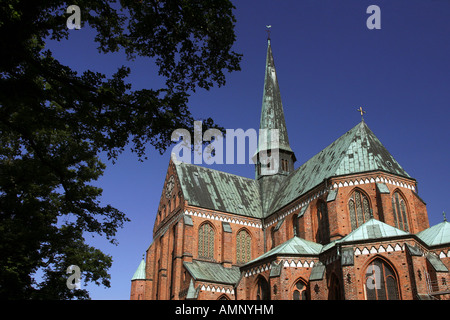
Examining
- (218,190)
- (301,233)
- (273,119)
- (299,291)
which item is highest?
(273,119)

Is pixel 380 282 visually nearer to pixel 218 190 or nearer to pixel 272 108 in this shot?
pixel 218 190

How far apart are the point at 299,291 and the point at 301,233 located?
19.6ft

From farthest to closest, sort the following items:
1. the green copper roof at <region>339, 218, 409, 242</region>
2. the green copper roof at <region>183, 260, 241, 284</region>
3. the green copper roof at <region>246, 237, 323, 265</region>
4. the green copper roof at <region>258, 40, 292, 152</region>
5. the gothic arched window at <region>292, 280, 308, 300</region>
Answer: the green copper roof at <region>258, 40, 292, 152</region>
the green copper roof at <region>183, 260, 241, 284</region>
the green copper roof at <region>246, 237, 323, 265</region>
the gothic arched window at <region>292, 280, 308, 300</region>
the green copper roof at <region>339, 218, 409, 242</region>

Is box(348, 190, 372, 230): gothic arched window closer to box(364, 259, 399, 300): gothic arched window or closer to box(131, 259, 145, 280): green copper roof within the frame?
box(364, 259, 399, 300): gothic arched window

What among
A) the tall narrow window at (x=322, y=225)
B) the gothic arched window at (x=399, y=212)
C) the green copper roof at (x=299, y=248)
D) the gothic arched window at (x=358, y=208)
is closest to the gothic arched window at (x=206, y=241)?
the green copper roof at (x=299, y=248)

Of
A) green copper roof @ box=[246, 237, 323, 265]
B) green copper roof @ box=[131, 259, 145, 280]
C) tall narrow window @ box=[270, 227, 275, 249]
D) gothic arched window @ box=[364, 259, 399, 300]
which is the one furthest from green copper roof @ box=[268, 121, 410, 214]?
green copper roof @ box=[131, 259, 145, 280]

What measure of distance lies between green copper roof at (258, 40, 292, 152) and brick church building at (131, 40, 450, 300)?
15 centimetres

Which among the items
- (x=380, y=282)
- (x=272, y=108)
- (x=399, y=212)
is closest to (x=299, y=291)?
(x=380, y=282)

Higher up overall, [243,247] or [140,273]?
[243,247]

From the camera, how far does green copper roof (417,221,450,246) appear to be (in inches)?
906

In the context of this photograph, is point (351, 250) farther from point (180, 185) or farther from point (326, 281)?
point (180, 185)

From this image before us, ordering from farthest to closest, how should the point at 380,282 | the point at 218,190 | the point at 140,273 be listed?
the point at 140,273 < the point at 218,190 < the point at 380,282

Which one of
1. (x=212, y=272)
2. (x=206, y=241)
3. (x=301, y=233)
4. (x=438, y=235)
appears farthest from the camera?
(x=206, y=241)

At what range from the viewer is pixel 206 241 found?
33.6m
